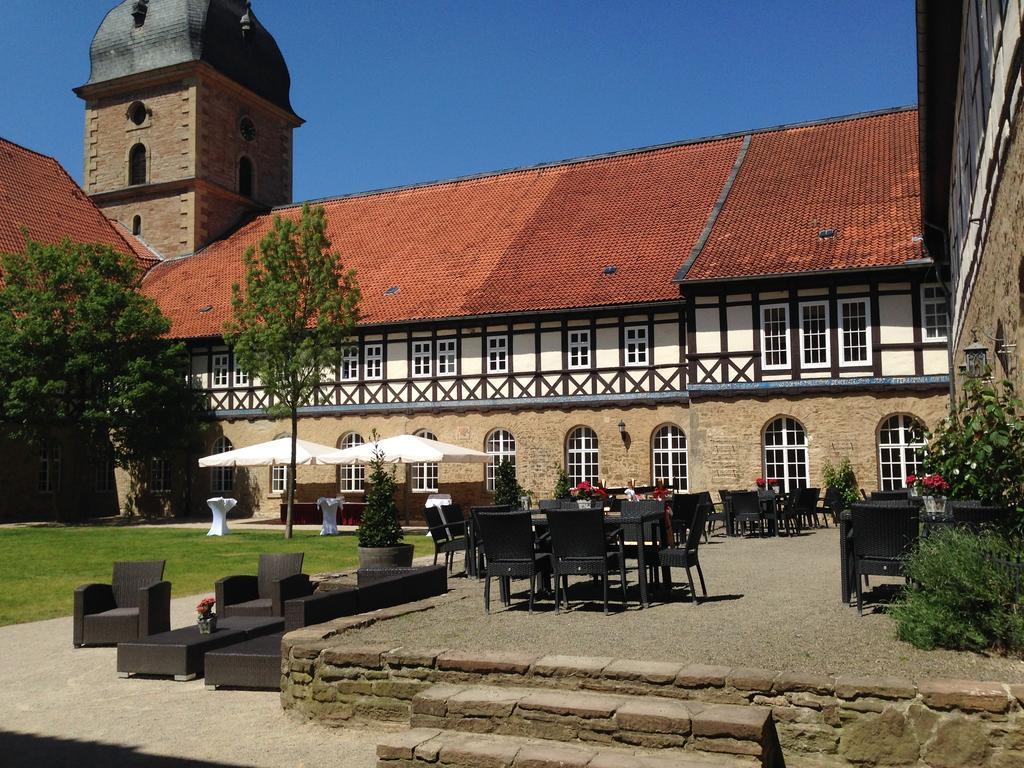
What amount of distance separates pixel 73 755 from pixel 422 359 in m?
22.3

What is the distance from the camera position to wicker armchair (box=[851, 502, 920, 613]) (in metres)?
8.16

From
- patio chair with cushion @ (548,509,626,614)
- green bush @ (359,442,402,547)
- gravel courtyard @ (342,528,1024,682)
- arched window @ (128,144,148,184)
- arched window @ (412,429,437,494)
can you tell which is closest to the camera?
gravel courtyard @ (342,528,1024,682)

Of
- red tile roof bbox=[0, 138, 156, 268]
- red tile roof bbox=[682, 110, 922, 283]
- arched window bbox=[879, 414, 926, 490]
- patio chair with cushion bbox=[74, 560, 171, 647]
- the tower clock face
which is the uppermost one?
the tower clock face

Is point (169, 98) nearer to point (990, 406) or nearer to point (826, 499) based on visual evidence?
point (826, 499)

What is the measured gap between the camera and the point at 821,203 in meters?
25.3

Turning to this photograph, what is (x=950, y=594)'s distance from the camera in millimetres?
6691

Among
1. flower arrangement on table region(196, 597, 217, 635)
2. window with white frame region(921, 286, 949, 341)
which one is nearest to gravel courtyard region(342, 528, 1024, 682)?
flower arrangement on table region(196, 597, 217, 635)

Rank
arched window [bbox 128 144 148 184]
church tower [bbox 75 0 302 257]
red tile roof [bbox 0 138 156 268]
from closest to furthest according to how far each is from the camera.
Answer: red tile roof [bbox 0 138 156 268] < church tower [bbox 75 0 302 257] < arched window [bbox 128 144 148 184]

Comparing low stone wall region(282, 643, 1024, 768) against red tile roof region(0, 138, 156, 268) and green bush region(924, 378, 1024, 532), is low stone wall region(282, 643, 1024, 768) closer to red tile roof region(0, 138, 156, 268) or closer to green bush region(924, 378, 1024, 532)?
green bush region(924, 378, 1024, 532)

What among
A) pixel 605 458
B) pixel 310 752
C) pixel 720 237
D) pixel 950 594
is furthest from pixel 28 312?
pixel 950 594

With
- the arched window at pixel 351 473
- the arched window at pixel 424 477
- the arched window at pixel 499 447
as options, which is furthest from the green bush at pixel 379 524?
the arched window at pixel 351 473

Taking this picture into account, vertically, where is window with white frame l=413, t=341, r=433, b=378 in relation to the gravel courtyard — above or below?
above

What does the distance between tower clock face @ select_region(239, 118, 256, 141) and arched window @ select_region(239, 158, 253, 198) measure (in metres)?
0.93

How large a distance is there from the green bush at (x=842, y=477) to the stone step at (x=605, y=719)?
16.9 metres
